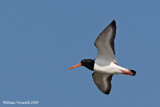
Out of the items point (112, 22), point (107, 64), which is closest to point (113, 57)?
point (107, 64)

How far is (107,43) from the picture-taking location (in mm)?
19703

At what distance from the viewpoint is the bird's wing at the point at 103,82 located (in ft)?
69.6

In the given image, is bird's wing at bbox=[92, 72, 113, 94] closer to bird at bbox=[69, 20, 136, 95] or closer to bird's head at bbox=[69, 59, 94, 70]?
bird at bbox=[69, 20, 136, 95]

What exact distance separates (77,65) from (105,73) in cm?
170

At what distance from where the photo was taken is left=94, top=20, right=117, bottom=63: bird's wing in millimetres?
19377

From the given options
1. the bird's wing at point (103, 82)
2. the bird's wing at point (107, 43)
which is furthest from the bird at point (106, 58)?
the bird's wing at point (103, 82)

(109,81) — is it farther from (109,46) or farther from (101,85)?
(109,46)

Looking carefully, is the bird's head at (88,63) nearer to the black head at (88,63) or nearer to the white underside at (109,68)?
the black head at (88,63)

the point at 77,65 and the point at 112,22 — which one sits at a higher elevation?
the point at 112,22

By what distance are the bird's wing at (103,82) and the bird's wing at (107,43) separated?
4.47ft

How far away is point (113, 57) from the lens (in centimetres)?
2011

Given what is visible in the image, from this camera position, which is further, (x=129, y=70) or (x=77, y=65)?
(x=77, y=65)

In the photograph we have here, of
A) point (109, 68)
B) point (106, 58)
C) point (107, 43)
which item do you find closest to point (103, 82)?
point (109, 68)

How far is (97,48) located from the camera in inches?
784
